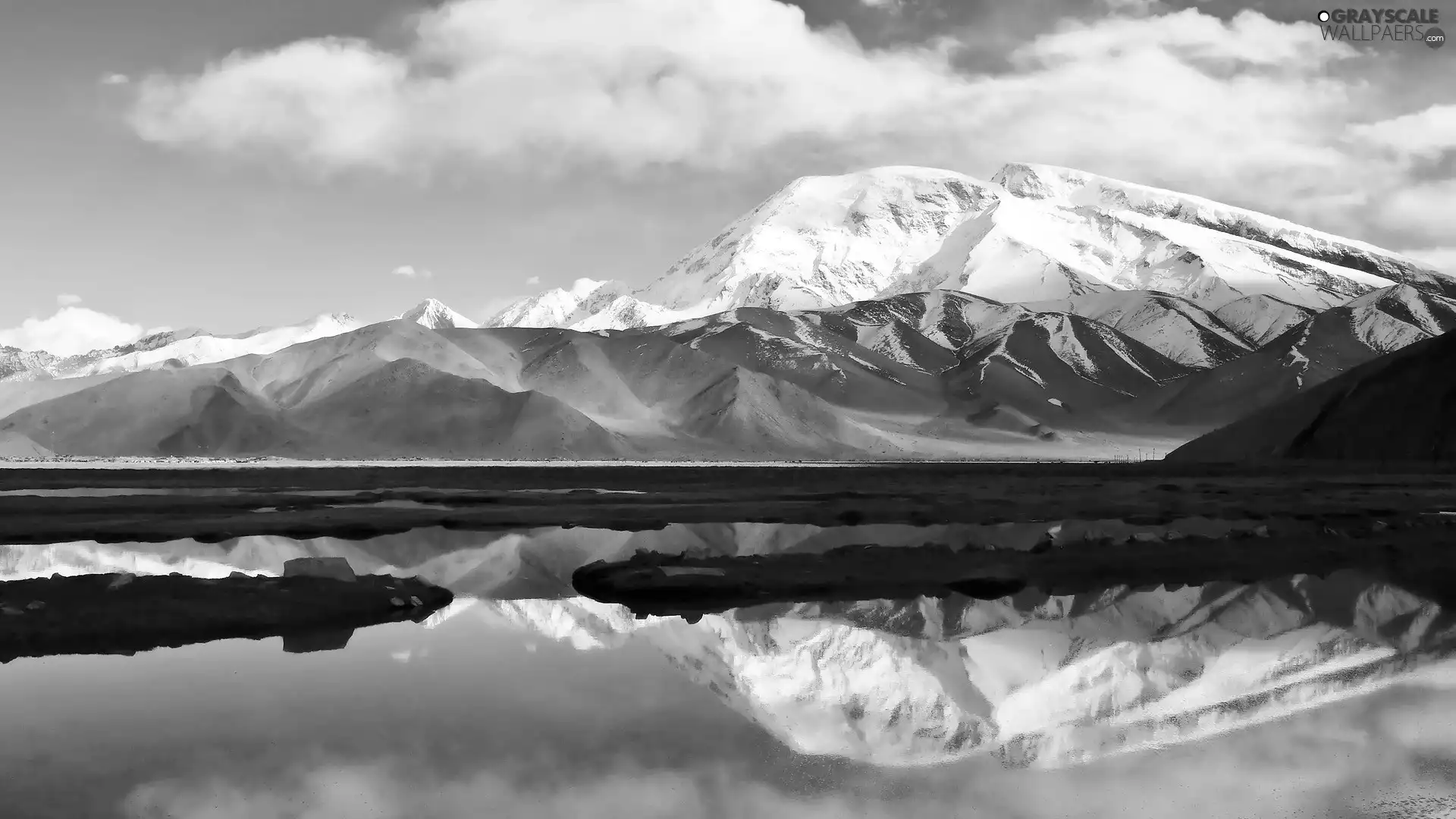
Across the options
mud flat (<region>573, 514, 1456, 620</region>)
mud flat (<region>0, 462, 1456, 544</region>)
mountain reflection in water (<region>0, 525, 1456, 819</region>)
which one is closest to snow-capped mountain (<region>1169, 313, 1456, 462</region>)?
mud flat (<region>0, 462, 1456, 544</region>)

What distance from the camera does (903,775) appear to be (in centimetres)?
1340

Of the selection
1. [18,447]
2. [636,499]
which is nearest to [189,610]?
[636,499]

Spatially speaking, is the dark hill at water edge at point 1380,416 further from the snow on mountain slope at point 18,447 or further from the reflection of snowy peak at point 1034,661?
the snow on mountain slope at point 18,447

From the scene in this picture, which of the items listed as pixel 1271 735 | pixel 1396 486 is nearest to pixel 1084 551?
pixel 1271 735

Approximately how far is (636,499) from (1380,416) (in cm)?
8079

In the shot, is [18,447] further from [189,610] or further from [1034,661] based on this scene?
[1034,661]

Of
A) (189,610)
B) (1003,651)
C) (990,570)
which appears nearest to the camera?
(1003,651)

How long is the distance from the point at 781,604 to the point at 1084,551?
13724 millimetres

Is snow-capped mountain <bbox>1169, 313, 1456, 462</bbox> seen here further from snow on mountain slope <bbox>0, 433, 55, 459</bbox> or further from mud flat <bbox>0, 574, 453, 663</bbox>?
snow on mountain slope <bbox>0, 433, 55, 459</bbox>

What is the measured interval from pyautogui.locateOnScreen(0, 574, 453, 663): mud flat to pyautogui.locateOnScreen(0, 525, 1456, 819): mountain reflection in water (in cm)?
130

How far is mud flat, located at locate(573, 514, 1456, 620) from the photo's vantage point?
93.2 ft

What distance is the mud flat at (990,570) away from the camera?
28.4 meters

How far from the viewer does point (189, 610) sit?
24312mm

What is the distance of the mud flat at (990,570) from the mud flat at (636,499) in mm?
13277
